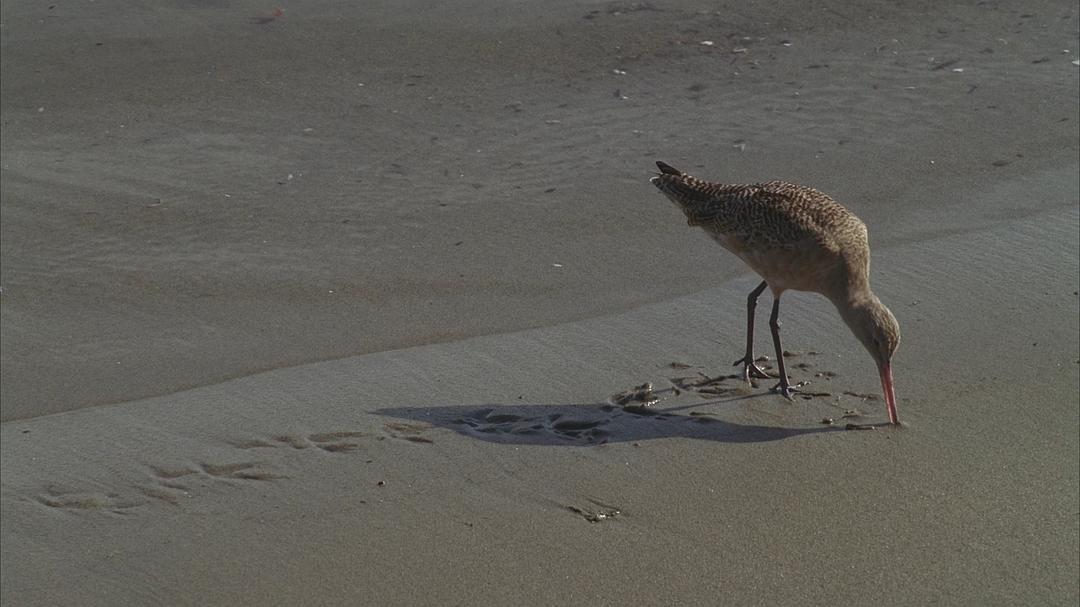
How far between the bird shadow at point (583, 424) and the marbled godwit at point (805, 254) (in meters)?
0.38

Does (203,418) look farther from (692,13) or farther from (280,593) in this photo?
(692,13)

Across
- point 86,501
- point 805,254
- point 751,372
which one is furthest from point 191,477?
point 805,254

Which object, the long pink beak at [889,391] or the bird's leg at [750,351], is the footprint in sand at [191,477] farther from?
the long pink beak at [889,391]

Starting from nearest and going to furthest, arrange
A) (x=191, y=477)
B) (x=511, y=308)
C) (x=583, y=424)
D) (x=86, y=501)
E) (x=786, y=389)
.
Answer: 1. (x=86, y=501)
2. (x=191, y=477)
3. (x=583, y=424)
4. (x=786, y=389)
5. (x=511, y=308)

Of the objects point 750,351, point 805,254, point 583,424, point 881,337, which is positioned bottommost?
point 583,424

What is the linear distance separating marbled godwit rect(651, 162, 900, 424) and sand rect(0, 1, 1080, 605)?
0.81 feet

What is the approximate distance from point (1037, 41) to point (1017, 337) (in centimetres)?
513

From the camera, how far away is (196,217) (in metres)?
7.49

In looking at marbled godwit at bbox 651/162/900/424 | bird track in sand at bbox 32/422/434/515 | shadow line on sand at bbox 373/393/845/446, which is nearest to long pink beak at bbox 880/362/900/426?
marbled godwit at bbox 651/162/900/424

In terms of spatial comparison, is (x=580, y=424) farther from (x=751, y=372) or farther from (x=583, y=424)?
(x=751, y=372)

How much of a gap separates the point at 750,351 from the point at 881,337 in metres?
0.61

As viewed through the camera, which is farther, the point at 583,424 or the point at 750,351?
the point at 750,351

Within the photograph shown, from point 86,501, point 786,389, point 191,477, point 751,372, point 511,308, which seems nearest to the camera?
point 86,501

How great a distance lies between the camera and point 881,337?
5305 millimetres
